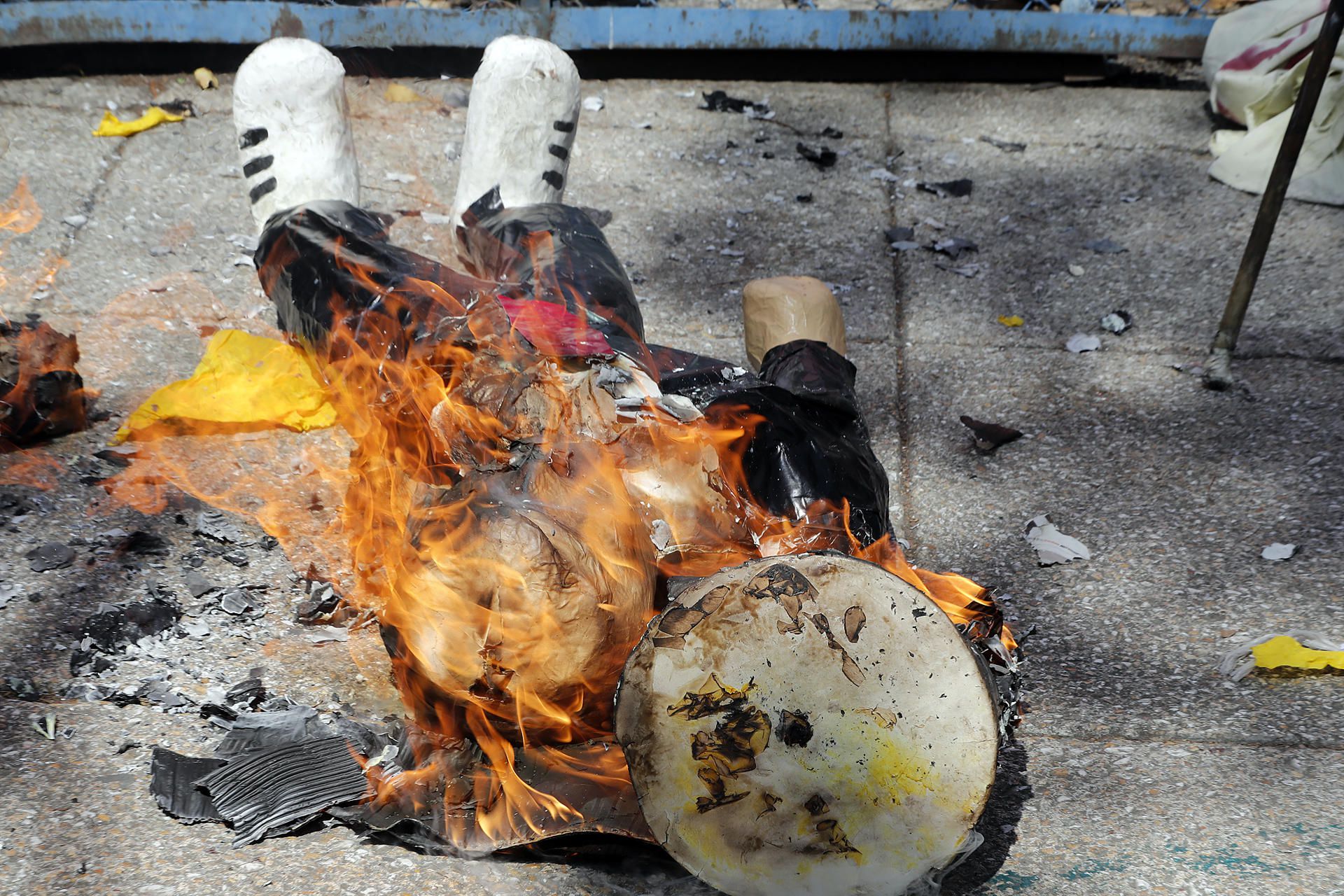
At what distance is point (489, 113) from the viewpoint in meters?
3.40

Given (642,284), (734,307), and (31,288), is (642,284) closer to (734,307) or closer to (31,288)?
(734,307)

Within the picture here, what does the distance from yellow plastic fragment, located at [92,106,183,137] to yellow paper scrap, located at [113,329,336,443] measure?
167cm

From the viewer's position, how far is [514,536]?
187cm

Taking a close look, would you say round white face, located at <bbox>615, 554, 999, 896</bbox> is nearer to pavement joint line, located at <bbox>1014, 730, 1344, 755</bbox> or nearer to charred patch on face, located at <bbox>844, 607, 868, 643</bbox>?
charred patch on face, located at <bbox>844, 607, 868, 643</bbox>

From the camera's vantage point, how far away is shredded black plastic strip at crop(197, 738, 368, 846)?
1983 mm

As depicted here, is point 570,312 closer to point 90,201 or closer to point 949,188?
→ point 949,188

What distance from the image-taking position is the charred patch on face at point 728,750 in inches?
71.5

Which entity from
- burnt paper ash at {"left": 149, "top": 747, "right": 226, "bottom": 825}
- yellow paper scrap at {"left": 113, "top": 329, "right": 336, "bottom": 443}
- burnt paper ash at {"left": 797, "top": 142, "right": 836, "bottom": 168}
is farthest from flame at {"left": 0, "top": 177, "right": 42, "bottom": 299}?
burnt paper ash at {"left": 797, "top": 142, "right": 836, "bottom": 168}

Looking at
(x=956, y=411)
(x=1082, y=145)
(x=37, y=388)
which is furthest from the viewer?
(x=1082, y=145)

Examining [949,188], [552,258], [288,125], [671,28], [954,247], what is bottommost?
[954,247]

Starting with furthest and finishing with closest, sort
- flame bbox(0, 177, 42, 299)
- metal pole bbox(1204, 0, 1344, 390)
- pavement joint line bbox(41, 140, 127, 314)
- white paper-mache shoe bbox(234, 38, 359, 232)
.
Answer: flame bbox(0, 177, 42, 299)
pavement joint line bbox(41, 140, 127, 314)
white paper-mache shoe bbox(234, 38, 359, 232)
metal pole bbox(1204, 0, 1344, 390)

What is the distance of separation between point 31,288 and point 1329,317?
13.4ft

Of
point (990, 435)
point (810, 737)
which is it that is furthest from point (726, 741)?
point (990, 435)

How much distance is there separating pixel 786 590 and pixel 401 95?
359cm
